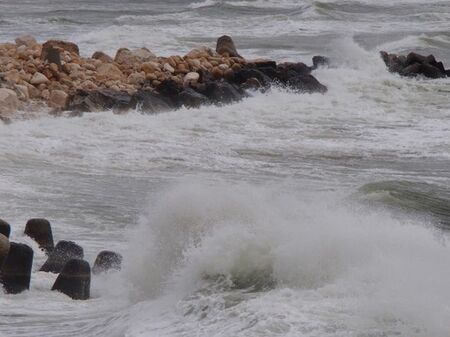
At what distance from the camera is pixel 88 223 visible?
1378 cm

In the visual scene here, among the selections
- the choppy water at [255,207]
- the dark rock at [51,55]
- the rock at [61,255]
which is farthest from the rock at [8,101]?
the rock at [61,255]

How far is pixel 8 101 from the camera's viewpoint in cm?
1983

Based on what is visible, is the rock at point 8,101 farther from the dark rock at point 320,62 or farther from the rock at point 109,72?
the dark rock at point 320,62

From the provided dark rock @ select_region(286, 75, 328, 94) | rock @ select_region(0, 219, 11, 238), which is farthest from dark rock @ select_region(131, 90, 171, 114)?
rock @ select_region(0, 219, 11, 238)

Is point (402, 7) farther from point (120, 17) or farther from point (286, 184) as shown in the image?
point (286, 184)

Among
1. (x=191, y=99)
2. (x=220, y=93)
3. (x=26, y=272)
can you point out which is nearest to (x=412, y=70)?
(x=220, y=93)

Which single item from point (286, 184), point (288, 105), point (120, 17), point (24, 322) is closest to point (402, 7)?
point (120, 17)

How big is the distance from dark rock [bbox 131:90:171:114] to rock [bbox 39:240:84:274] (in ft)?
31.7

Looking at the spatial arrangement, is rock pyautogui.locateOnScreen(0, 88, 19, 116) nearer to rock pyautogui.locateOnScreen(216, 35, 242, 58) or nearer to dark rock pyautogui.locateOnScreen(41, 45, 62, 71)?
dark rock pyautogui.locateOnScreen(41, 45, 62, 71)

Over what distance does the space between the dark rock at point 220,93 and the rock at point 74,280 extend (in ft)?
40.3

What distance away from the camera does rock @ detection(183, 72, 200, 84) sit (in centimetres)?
2361

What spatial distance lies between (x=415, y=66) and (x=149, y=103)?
9.93 m

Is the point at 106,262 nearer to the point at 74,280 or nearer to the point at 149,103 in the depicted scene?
the point at 74,280

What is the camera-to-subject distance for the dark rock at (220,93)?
22.9m
